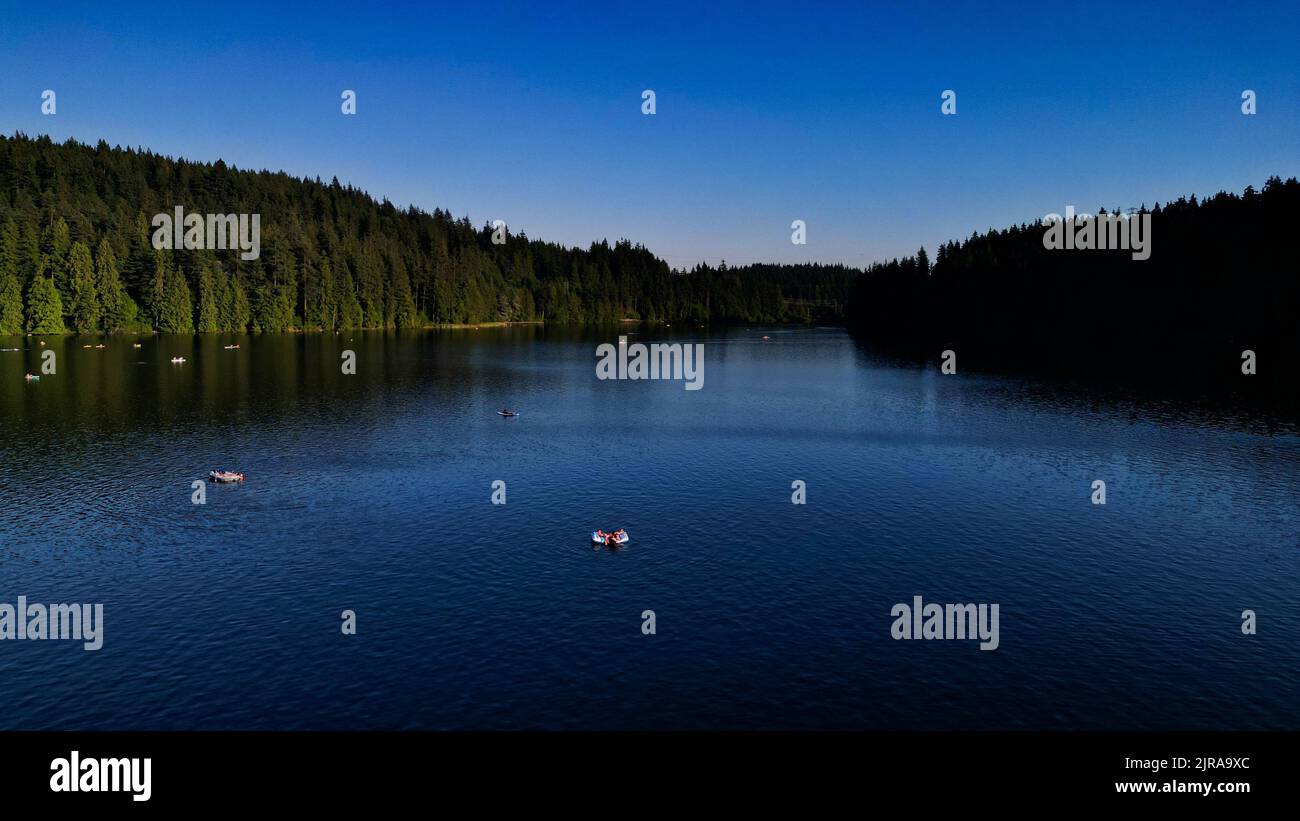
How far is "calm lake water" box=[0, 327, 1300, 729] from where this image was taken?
41406 mm

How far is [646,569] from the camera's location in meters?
60.7

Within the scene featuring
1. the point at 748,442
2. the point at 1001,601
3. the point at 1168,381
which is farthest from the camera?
the point at 1168,381

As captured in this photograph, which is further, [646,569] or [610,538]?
[610,538]

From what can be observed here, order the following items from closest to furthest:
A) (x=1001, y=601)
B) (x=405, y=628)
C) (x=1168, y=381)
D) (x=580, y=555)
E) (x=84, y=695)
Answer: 1. (x=84, y=695)
2. (x=405, y=628)
3. (x=1001, y=601)
4. (x=580, y=555)
5. (x=1168, y=381)

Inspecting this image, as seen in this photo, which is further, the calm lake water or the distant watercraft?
the distant watercraft

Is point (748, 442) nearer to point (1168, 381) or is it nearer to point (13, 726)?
point (13, 726)

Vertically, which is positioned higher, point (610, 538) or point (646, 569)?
point (610, 538)

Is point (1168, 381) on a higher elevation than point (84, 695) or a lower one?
higher

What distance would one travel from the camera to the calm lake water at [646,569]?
136 ft

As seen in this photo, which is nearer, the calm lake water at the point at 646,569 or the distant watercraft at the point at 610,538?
the calm lake water at the point at 646,569
